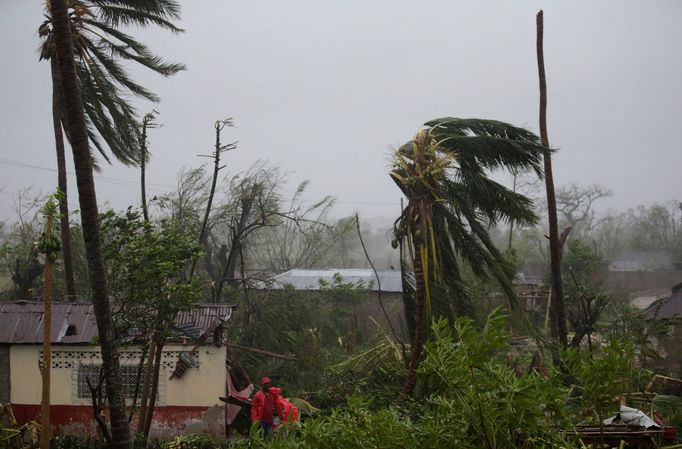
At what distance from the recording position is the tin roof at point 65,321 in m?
14.9

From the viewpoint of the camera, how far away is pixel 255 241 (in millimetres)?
46438

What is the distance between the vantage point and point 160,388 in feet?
50.0

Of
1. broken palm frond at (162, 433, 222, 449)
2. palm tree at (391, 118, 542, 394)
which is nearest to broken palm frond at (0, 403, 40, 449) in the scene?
broken palm frond at (162, 433, 222, 449)

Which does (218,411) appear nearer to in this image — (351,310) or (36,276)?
(36,276)

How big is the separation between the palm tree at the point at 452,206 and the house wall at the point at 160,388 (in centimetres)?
453

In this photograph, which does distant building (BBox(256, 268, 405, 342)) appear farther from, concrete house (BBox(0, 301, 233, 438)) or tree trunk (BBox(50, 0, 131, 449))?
tree trunk (BBox(50, 0, 131, 449))

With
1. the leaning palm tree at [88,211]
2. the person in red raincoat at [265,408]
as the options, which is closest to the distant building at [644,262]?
the person in red raincoat at [265,408]

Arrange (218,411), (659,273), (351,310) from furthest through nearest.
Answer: (659,273) < (351,310) < (218,411)

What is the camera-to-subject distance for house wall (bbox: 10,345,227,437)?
14.9 metres

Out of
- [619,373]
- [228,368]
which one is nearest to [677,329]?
[228,368]

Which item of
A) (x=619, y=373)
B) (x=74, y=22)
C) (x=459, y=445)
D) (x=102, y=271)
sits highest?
(x=74, y=22)

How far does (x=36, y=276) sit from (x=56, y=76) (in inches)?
305

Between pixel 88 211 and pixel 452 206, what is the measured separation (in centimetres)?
653

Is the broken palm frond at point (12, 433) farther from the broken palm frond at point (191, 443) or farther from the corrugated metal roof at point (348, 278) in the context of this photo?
the corrugated metal roof at point (348, 278)
